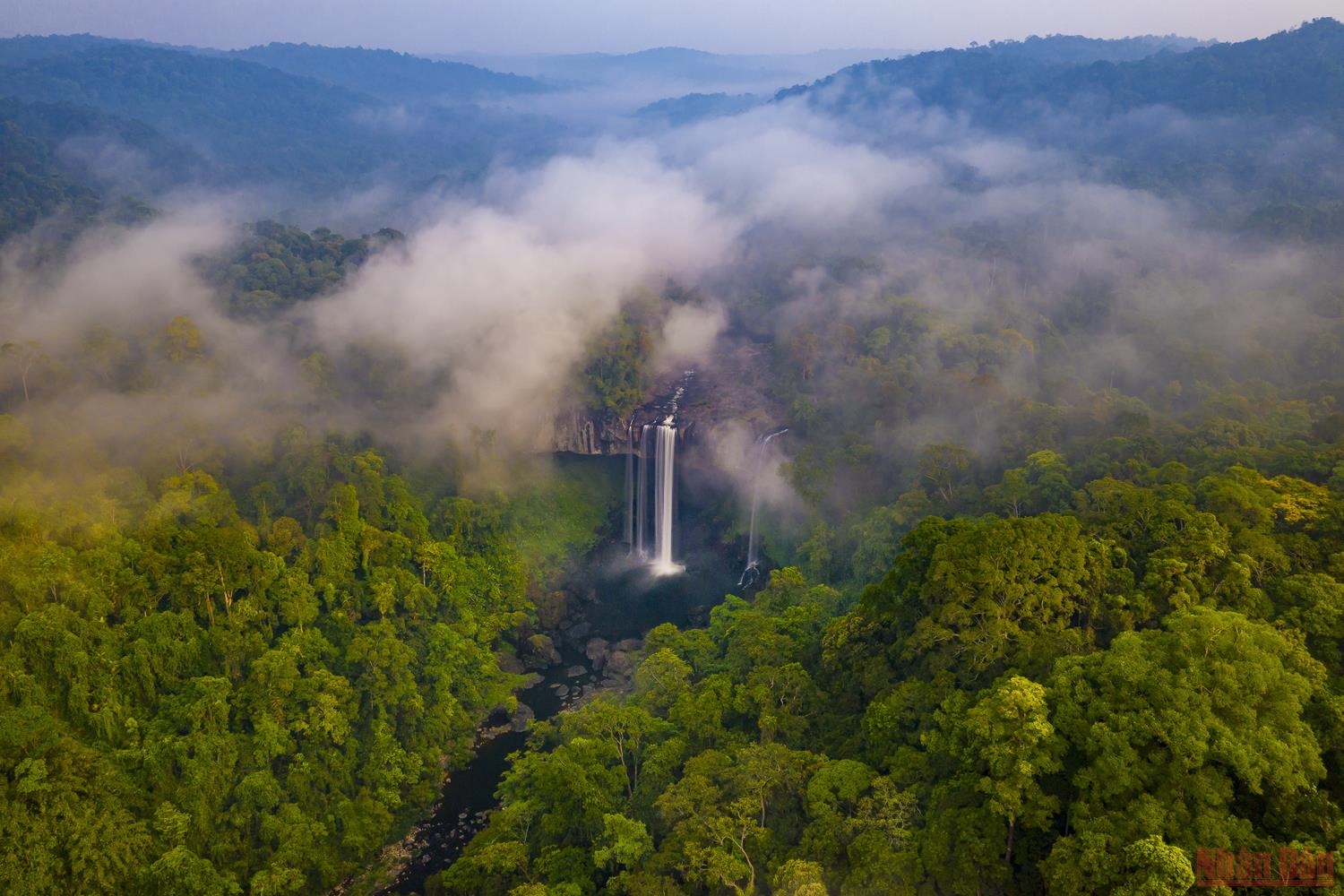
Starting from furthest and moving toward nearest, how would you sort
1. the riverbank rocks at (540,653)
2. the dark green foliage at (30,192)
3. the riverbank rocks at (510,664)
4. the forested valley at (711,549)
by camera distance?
1. the dark green foliage at (30,192)
2. the riverbank rocks at (540,653)
3. the riverbank rocks at (510,664)
4. the forested valley at (711,549)

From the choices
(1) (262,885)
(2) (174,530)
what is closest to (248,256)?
(2) (174,530)

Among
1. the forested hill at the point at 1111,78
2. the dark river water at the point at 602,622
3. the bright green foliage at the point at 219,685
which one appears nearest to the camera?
the bright green foliage at the point at 219,685

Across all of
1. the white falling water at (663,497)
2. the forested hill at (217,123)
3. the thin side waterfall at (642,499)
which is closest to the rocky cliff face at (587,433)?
the thin side waterfall at (642,499)

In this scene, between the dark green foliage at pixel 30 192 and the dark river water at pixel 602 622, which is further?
the dark green foliage at pixel 30 192

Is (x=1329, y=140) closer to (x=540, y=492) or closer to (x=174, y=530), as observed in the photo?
(x=540, y=492)

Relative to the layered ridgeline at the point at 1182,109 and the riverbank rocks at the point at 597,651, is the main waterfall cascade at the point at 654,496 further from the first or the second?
the layered ridgeline at the point at 1182,109

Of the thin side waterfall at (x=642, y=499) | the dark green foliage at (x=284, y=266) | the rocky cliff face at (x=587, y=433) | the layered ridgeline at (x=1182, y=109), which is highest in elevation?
the layered ridgeline at (x=1182, y=109)

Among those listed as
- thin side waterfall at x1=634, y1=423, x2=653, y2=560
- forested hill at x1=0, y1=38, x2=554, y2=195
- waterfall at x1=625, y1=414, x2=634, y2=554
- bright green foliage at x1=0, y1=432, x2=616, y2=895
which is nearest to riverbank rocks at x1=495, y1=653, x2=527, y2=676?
bright green foliage at x1=0, y1=432, x2=616, y2=895

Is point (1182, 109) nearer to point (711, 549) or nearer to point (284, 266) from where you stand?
point (711, 549)
